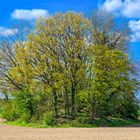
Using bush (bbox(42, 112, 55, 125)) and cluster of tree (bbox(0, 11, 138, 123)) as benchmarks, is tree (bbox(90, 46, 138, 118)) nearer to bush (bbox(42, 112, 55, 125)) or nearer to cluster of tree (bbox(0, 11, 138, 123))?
cluster of tree (bbox(0, 11, 138, 123))

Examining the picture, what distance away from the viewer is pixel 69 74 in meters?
49.2

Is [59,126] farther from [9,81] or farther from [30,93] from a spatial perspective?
[9,81]

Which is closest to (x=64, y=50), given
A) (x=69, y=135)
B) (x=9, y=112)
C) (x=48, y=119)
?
(x=48, y=119)

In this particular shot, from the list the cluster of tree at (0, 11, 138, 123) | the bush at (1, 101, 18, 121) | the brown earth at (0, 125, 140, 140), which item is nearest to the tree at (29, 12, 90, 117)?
the cluster of tree at (0, 11, 138, 123)

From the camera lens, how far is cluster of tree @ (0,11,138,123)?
48.3 m

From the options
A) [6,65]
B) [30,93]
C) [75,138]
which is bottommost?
[75,138]

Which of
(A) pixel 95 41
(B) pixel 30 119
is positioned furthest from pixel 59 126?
(A) pixel 95 41

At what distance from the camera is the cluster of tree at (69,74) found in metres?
48.3

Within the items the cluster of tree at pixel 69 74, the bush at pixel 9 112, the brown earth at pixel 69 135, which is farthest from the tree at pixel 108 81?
the brown earth at pixel 69 135

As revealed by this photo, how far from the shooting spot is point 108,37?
54938mm

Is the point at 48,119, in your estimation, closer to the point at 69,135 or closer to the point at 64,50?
the point at 64,50

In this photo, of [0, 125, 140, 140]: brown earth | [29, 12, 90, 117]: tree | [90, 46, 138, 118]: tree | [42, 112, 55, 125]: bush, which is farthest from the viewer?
[29, 12, 90, 117]: tree

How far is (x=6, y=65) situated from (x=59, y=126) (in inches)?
607

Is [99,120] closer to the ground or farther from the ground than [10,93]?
closer to the ground
